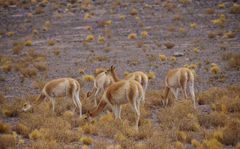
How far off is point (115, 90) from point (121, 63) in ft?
36.9

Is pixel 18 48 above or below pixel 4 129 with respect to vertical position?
below

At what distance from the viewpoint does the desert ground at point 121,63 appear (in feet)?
35.7

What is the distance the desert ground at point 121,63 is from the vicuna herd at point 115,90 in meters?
0.42

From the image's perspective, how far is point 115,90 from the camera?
37.9 feet

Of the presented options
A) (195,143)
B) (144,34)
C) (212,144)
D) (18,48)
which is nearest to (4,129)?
(195,143)

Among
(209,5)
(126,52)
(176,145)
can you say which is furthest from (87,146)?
(209,5)

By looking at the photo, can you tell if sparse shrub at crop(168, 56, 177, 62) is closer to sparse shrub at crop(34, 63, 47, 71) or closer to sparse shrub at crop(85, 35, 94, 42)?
sparse shrub at crop(34, 63, 47, 71)

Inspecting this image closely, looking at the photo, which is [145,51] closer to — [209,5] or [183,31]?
[183,31]

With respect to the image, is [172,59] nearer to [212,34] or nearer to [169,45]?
[169,45]

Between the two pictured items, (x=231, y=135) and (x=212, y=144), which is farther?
(x=231, y=135)

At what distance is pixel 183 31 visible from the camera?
2991 cm

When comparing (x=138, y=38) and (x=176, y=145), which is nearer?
(x=176, y=145)

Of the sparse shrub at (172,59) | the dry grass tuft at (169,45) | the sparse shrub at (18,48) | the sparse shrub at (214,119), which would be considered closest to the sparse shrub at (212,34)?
the dry grass tuft at (169,45)

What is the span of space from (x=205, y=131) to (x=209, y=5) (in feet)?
94.5
